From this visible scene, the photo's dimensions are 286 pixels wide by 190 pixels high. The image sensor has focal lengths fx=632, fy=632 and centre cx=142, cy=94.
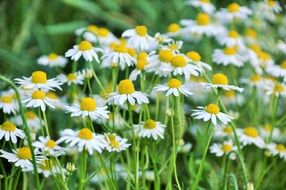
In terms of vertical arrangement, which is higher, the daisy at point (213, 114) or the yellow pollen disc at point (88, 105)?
the yellow pollen disc at point (88, 105)

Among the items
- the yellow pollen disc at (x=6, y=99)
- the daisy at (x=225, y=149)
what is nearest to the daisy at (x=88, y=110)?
the yellow pollen disc at (x=6, y=99)

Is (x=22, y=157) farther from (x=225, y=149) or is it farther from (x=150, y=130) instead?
(x=225, y=149)

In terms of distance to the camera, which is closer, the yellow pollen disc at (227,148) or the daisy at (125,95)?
the daisy at (125,95)

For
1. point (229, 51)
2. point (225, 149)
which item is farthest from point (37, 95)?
point (229, 51)

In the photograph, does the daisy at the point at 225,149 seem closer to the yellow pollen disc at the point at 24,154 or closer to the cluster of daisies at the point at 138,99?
the cluster of daisies at the point at 138,99

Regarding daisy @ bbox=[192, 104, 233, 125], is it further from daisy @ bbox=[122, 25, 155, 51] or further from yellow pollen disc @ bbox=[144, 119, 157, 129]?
daisy @ bbox=[122, 25, 155, 51]

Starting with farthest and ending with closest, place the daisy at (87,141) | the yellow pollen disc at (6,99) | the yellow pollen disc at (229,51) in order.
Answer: the yellow pollen disc at (229,51)
the yellow pollen disc at (6,99)
the daisy at (87,141)
